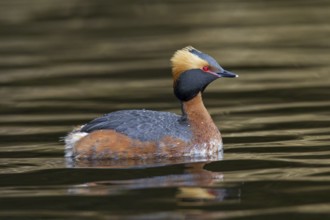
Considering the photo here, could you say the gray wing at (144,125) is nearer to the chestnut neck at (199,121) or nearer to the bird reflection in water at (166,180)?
the chestnut neck at (199,121)

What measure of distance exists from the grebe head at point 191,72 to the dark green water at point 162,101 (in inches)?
31.2

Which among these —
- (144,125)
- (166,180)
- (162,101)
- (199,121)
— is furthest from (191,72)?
(162,101)

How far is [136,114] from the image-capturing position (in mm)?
11242

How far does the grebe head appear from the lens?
11.3m

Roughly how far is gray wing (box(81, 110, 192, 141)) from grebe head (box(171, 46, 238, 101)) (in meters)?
0.32

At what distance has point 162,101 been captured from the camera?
48.6ft

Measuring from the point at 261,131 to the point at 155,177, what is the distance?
272 centimetres

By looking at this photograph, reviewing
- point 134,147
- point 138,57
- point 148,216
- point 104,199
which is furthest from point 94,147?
point 138,57

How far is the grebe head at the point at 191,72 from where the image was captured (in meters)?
11.3

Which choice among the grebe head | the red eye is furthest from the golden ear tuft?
the red eye

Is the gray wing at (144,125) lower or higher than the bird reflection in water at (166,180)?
higher

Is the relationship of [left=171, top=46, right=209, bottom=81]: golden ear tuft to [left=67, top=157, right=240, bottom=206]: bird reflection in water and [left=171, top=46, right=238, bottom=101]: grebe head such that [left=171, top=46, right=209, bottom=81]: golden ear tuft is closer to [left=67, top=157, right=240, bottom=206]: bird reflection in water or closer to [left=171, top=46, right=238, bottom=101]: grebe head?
[left=171, top=46, right=238, bottom=101]: grebe head

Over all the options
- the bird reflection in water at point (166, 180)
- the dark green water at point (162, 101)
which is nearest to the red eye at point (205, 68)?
the dark green water at point (162, 101)

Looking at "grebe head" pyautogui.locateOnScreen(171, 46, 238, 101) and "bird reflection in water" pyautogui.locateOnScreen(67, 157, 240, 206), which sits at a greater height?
"grebe head" pyautogui.locateOnScreen(171, 46, 238, 101)
